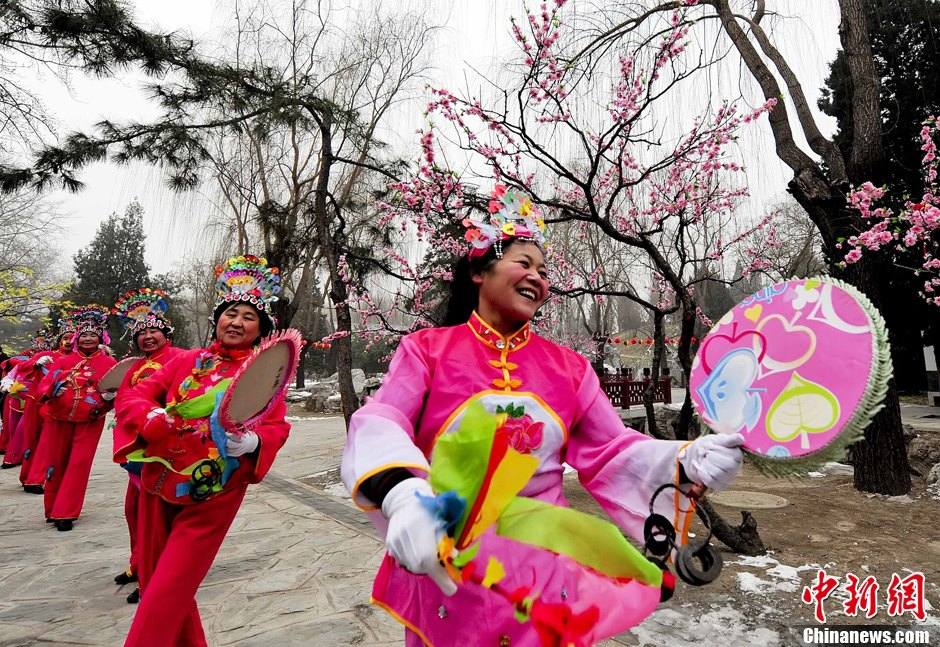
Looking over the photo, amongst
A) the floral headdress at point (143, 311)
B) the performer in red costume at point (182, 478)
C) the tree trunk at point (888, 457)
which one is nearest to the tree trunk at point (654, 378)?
the tree trunk at point (888, 457)

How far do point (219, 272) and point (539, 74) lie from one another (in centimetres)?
405

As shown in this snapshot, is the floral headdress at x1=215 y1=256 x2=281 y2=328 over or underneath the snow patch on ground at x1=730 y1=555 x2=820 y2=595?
over

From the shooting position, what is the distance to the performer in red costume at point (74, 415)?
543 centimetres

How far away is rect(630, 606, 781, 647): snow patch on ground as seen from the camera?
9.64ft

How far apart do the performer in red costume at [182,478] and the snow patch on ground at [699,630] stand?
2174mm

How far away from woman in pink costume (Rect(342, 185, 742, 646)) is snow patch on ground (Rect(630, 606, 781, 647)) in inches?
68.1

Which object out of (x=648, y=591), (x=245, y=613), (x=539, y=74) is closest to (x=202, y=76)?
(x=539, y=74)

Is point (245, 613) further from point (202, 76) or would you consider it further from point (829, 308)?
point (202, 76)

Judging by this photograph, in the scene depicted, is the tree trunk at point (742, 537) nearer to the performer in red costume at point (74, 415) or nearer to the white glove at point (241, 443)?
the white glove at point (241, 443)

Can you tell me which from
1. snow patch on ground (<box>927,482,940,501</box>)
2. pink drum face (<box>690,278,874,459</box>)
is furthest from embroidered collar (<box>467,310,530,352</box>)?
snow patch on ground (<box>927,482,940,501</box>)

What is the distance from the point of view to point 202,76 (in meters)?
5.45

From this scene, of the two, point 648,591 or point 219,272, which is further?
point 219,272

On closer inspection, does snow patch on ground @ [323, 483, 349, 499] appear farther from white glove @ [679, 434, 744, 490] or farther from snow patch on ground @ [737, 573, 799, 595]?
white glove @ [679, 434, 744, 490]

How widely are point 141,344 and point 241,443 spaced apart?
2451 mm
